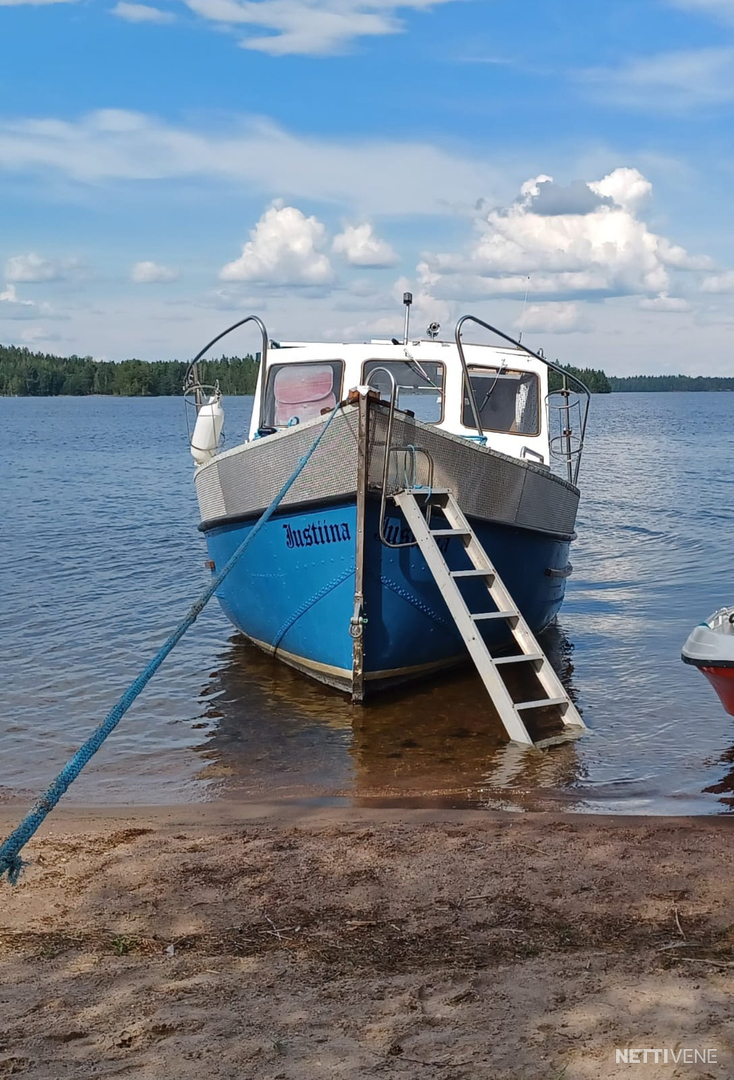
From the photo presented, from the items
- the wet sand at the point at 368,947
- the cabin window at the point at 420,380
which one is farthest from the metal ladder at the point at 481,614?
the cabin window at the point at 420,380

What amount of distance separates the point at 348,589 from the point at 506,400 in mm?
3221

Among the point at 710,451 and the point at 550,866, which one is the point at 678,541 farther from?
the point at 710,451

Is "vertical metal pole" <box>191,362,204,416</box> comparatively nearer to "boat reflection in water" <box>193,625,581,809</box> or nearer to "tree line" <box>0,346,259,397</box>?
"boat reflection in water" <box>193,625,581,809</box>

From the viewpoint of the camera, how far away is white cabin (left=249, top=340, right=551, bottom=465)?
9938 mm

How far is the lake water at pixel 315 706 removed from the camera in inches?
268

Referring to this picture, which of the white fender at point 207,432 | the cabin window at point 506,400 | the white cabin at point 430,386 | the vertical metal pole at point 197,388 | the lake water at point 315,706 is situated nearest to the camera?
the lake water at point 315,706

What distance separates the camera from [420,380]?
32.8ft

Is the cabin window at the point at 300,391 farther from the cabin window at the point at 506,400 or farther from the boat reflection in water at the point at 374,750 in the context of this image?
the boat reflection in water at the point at 374,750

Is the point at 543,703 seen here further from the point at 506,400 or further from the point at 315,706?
the point at 506,400

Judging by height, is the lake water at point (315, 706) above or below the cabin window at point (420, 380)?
below

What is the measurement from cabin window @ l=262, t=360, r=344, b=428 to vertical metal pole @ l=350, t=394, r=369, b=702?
232cm

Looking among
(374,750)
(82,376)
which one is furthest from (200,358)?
(82,376)

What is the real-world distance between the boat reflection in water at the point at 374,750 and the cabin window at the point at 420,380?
8.51ft

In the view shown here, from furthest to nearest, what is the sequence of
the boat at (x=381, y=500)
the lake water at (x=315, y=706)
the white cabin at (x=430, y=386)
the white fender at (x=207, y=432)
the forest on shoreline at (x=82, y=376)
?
1. the forest on shoreline at (x=82, y=376)
2. the white fender at (x=207, y=432)
3. the white cabin at (x=430, y=386)
4. the boat at (x=381, y=500)
5. the lake water at (x=315, y=706)
